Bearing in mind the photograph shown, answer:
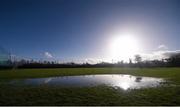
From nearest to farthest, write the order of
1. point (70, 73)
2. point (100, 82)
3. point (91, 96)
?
point (91, 96) → point (100, 82) → point (70, 73)

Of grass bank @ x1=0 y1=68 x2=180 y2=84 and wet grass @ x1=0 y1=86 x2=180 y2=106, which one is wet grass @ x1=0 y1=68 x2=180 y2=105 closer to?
wet grass @ x1=0 y1=86 x2=180 y2=106

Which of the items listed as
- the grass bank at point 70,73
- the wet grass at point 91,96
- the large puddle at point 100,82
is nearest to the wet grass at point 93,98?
the wet grass at point 91,96

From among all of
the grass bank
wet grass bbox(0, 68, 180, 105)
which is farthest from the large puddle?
the grass bank

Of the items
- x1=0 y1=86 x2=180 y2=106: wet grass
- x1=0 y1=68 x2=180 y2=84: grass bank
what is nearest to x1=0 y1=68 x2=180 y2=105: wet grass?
x1=0 y1=86 x2=180 y2=106: wet grass

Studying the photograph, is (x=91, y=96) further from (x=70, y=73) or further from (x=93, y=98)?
(x=70, y=73)

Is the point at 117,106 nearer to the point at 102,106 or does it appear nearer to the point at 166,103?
the point at 102,106

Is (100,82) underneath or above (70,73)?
above

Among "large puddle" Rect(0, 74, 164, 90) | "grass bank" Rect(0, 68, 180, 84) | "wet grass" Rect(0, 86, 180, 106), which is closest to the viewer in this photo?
"wet grass" Rect(0, 86, 180, 106)

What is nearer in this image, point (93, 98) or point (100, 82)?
point (93, 98)

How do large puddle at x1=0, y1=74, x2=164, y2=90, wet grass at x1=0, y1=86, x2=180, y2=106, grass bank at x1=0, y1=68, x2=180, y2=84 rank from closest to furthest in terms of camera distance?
wet grass at x1=0, y1=86, x2=180, y2=106, large puddle at x1=0, y1=74, x2=164, y2=90, grass bank at x1=0, y1=68, x2=180, y2=84

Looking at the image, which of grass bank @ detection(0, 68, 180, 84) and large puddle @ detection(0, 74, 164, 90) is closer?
large puddle @ detection(0, 74, 164, 90)

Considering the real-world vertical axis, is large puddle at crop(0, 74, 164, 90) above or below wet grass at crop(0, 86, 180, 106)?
below

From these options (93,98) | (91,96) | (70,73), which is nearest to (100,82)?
(91,96)

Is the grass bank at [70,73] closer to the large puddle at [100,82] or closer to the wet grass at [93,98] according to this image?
the large puddle at [100,82]
